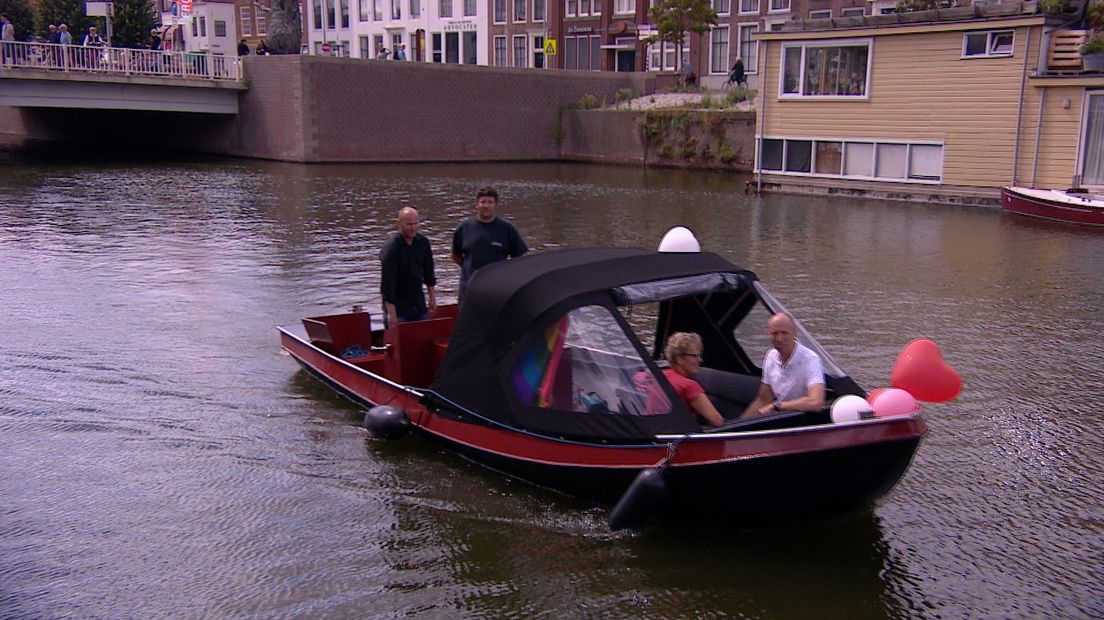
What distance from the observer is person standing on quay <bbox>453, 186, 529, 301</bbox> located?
10414 millimetres

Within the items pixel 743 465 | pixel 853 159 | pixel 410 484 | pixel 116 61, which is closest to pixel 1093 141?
pixel 853 159

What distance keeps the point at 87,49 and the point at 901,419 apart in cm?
3885

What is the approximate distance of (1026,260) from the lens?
19.0 metres

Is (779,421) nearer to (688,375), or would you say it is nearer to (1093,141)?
(688,375)

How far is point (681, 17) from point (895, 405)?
43995 millimetres

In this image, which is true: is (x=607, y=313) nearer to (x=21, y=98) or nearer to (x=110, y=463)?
(x=110, y=463)

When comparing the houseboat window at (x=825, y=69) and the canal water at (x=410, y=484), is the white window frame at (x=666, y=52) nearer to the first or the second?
the houseboat window at (x=825, y=69)

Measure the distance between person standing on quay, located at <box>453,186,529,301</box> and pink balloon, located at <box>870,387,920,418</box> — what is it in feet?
15.2

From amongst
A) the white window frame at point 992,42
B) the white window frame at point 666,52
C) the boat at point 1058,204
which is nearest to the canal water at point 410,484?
the boat at point 1058,204

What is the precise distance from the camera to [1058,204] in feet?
77.2

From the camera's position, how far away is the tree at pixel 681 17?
4766cm

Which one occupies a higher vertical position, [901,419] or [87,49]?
[87,49]

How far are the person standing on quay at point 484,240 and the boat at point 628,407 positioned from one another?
157cm

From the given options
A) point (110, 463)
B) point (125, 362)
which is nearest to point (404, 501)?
point (110, 463)
